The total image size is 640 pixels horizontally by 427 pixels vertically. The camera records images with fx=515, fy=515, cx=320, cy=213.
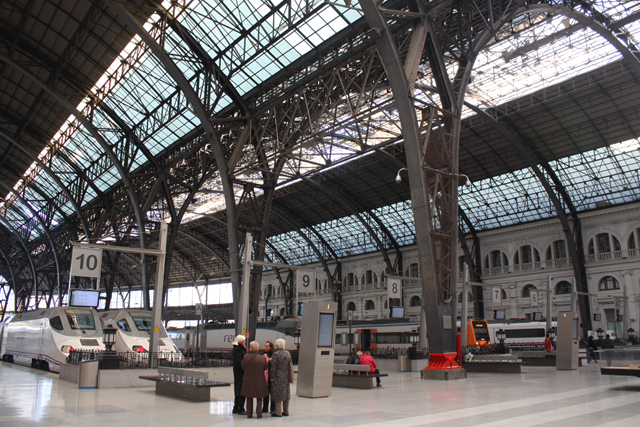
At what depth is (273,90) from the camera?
28.5 meters

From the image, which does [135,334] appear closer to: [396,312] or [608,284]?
[396,312]

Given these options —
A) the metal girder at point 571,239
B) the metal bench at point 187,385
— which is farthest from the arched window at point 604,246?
the metal bench at point 187,385

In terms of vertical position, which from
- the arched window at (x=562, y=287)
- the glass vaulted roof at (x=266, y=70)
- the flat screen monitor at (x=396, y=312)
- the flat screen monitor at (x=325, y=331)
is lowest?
the flat screen monitor at (x=325, y=331)

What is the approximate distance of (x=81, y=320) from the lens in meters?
23.3

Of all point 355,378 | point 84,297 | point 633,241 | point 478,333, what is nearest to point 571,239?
point 633,241

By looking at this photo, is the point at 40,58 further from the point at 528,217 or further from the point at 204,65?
the point at 528,217

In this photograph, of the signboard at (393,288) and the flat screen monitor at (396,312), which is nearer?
the signboard at (393,288)

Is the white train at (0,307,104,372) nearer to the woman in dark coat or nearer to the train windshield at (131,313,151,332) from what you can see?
the train windshield at (131,313,151,332)

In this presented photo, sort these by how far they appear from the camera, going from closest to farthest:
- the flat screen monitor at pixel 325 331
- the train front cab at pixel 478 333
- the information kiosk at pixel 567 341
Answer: the flat screen monitor at pixel 325 331
the information kiosk at pixel 567 341
the train front cab at pixel 478 333

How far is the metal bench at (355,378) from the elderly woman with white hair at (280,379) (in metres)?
5.97

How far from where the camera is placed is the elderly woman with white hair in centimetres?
1006

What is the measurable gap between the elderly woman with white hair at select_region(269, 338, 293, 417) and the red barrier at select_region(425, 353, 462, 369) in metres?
9.81

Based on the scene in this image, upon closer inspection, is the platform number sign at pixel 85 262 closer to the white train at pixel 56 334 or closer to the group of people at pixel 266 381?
the white train at pixel 56 334

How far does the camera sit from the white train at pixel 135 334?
77.7 ft
